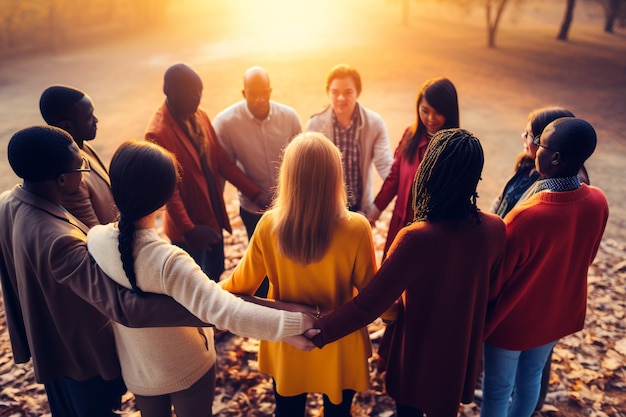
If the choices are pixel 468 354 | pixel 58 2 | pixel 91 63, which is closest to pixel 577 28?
pixel 91 63

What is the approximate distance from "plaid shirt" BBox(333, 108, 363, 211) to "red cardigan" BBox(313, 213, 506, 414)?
2.24 meters

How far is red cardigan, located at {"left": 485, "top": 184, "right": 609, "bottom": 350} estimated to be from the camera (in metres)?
2.42

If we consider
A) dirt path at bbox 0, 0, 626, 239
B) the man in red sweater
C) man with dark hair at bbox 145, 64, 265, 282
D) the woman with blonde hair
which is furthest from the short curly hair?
dirt path at bbox 0, 0, 626, 239

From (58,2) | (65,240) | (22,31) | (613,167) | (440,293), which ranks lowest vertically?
(613,167)

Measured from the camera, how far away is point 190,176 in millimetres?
3961

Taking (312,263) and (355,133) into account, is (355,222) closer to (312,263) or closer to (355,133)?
(312,263)

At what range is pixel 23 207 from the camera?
7.59 feet

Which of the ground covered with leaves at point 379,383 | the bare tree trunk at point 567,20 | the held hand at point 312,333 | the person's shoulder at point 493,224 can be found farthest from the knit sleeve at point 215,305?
the bare tree trunk at point 567,20

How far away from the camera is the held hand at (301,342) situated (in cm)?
243

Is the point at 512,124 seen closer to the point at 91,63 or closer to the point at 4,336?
the point at 4,336

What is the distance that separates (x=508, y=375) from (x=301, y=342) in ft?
4.74

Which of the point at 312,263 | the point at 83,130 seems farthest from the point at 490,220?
the point at 83,130

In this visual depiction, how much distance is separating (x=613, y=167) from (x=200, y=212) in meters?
8.47

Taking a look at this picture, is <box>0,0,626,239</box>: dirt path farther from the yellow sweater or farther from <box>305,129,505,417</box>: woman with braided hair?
the yellow sweater
